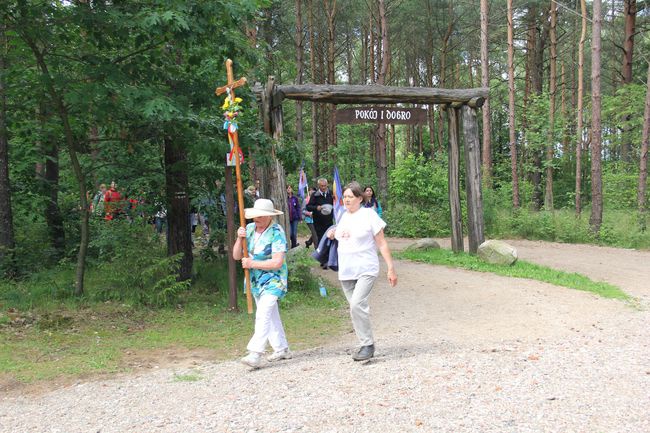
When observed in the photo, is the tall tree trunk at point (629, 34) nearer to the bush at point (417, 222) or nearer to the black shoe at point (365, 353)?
the bush at point (417, 222)

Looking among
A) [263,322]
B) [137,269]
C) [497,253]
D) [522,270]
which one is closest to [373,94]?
[497,253]

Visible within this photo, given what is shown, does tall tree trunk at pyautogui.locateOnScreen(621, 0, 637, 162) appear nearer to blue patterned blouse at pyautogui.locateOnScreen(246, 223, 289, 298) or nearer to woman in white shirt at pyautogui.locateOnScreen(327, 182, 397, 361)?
woman in white shirt at pyautogui.locateOnScreen(327, 182, 397, 361)

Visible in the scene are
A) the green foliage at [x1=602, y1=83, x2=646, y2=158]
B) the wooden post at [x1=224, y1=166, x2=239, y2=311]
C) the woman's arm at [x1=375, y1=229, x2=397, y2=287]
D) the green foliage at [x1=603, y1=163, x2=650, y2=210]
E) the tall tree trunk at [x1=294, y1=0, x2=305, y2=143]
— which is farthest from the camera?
the green foliage at [x1=602, y1=83, x2=646, y2=158]

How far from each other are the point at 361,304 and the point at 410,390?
1.08 meters

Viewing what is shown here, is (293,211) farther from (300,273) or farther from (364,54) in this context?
(364,54)

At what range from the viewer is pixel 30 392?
16.3ft

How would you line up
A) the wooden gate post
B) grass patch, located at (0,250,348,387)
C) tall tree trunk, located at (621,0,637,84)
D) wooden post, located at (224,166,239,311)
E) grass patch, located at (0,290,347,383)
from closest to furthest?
grass patch, located at (0,290,347,383) < grass patch, located at (0,250,348,387) < wooden post, located at (224,166,239,311) < the wooden gate post < tall tree trunk, located at (621,0,637,84)

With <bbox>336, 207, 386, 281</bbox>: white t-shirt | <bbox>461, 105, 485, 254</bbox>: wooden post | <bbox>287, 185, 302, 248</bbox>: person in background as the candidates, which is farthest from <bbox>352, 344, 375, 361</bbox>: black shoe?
<bbox>287, 185, 302, 248</bbox>: person in background

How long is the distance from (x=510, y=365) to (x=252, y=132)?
515 cm

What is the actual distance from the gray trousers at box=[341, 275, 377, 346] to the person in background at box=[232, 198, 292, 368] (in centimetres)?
69

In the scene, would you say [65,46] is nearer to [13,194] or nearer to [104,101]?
[104,101]

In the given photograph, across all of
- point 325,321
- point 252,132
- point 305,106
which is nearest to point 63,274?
point 252,132

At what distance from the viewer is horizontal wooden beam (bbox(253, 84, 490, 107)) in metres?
10.3

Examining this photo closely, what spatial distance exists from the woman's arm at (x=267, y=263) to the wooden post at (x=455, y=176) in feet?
27.1
